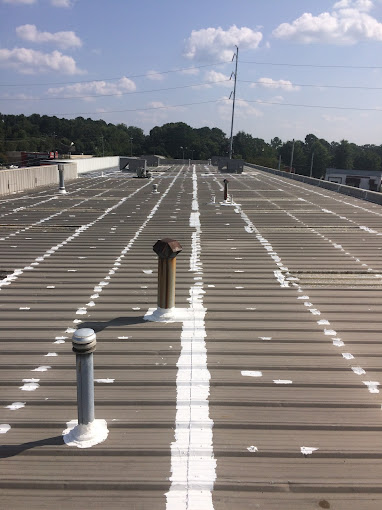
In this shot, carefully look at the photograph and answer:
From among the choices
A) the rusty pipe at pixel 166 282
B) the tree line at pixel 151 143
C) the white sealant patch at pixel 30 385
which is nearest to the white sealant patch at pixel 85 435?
the white sealant patch at pixel 30 385

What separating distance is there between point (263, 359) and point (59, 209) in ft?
44.3

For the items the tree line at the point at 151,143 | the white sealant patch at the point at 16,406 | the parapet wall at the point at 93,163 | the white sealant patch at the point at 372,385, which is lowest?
the white sealant patch at the point at 16,406

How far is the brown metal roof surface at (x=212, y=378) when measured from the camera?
2898 millimetres

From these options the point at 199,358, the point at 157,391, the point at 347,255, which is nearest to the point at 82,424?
the point at 157,391

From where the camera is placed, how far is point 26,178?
77.6 ft

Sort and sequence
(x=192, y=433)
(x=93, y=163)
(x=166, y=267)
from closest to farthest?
(x=192, y=433)
(x=166, y=267)
(x=93, y=163)

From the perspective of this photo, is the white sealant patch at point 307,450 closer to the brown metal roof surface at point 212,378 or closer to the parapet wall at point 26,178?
the brown metal roof surface at point 212,378

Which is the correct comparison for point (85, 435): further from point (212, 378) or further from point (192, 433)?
point (212, 378)

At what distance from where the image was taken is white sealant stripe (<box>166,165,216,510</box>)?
9.25ft

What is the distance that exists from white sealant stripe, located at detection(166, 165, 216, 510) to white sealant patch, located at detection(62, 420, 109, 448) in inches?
23.1

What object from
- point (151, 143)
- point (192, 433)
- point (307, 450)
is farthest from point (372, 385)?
point (151, 143)

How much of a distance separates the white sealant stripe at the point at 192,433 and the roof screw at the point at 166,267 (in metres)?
0.43

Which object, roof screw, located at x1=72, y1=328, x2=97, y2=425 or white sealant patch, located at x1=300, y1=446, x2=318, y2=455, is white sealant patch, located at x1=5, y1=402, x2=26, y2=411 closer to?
roof screw, located at x1=72, y1=328, x2=97, y2=425

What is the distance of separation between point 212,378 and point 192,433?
84cm
